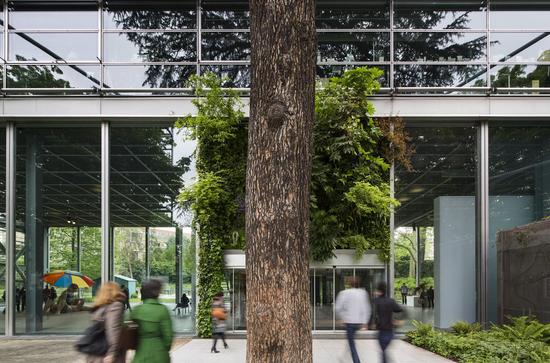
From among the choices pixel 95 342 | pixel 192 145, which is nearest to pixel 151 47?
pixel 192 145

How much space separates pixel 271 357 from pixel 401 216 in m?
11.5

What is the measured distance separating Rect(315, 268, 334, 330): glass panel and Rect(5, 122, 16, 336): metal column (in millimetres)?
8535

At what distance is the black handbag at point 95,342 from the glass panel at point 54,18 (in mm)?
12213

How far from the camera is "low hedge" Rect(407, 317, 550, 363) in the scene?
9.62 metres

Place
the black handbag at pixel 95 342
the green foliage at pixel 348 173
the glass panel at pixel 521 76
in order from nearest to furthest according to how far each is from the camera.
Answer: the black handbag at pixel 95 342
the green foliage at pixel 348 173
the glass panel at pixel 521 76

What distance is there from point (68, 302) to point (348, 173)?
863 cm

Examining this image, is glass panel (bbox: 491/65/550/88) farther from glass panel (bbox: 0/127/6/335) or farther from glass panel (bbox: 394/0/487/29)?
glass panel (bbox: 0/127/6/335)

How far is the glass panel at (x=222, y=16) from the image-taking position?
50.9 feet

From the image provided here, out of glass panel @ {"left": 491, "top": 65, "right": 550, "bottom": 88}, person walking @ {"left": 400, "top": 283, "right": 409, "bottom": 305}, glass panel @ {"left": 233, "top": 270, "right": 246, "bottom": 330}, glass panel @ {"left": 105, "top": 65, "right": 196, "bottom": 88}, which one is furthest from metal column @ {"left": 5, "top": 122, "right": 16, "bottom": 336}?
glass panel @ {"left": 491, "top": 65, "right": 550, "bottom": 88}

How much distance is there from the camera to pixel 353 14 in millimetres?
15555

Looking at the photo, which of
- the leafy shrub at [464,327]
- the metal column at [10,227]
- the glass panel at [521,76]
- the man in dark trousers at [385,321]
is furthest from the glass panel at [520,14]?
the metal column at [10,227]

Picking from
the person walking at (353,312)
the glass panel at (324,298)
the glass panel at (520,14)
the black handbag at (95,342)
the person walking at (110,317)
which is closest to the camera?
the person walking at (110,317)

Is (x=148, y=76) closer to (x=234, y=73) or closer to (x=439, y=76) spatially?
(x=234, y=73)

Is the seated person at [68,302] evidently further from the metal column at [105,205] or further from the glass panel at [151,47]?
the glass panel at [151,47]
